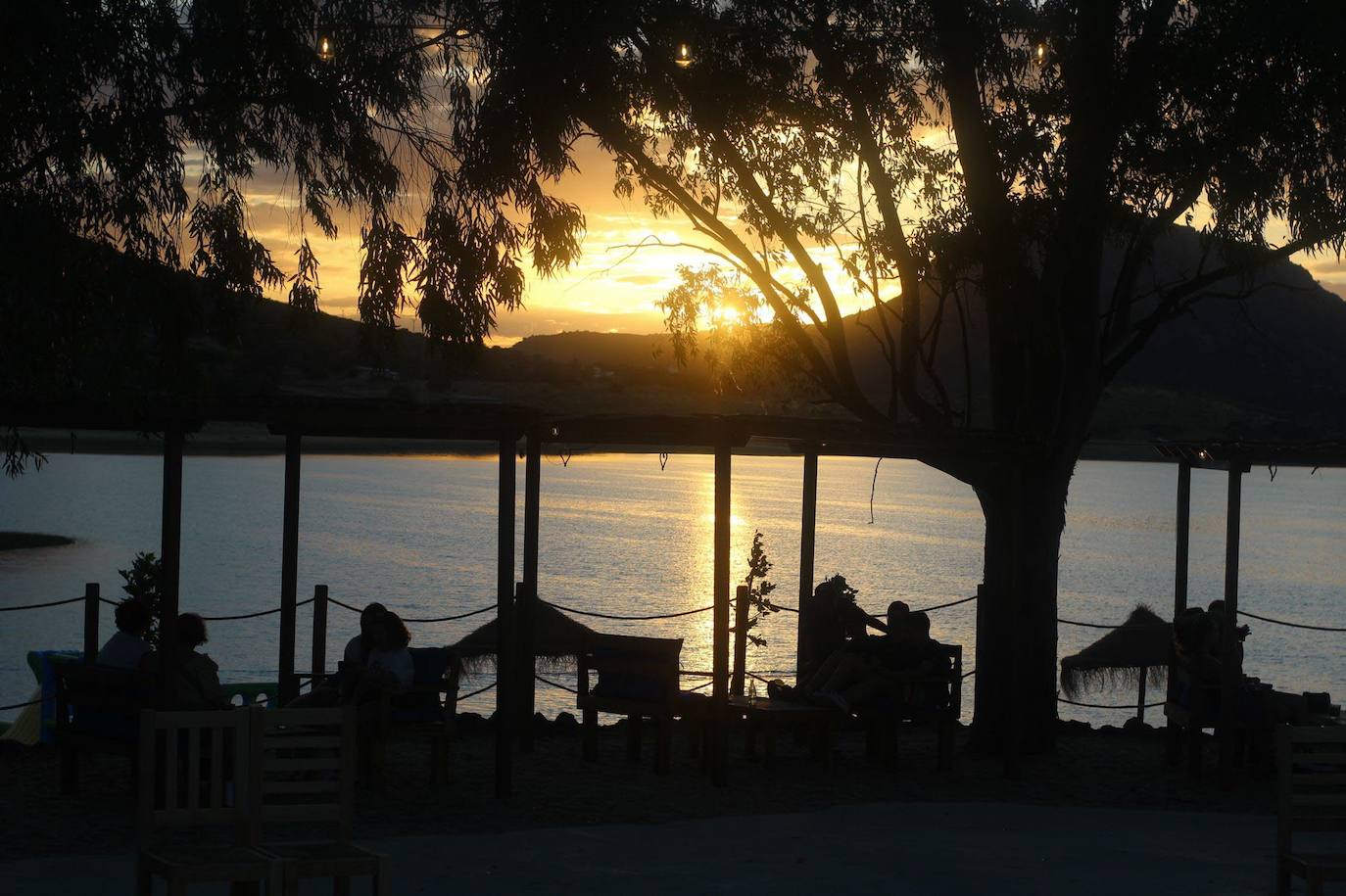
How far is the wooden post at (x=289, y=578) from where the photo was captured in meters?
10.3

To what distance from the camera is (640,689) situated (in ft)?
34.3

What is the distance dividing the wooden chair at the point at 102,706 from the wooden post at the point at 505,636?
1.98 m

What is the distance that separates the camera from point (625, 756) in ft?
35.8

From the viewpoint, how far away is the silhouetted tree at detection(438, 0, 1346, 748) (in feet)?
37.7

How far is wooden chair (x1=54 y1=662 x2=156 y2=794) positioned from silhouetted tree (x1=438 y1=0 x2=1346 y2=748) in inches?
176

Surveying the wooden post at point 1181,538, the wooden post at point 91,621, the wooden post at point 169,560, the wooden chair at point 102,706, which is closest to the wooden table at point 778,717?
the wooden post at point 1181,538

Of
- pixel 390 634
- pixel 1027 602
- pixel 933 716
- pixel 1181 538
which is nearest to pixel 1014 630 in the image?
pixel 1027 602

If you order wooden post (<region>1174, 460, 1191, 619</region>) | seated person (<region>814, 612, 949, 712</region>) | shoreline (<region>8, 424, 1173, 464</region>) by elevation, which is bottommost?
shoreline (<region>8, 424, 1173, 464</region>)

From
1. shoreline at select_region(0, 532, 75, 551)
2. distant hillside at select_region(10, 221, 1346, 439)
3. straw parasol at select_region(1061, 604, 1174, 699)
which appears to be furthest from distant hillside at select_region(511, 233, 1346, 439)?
straw parasol at select_region(1061, 604, 1174, 699)

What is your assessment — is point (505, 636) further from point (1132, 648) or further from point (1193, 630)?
point (1132, 648)

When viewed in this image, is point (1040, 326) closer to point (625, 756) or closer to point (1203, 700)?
point (1203, 700)

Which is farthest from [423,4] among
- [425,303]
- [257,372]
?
[257,372]

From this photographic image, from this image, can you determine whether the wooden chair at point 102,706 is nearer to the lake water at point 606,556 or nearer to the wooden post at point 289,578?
the wooden post at point 289,578

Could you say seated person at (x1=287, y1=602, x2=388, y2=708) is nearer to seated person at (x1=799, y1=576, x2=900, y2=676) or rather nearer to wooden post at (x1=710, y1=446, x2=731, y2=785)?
wooden post at (x1=710, y1=446, x2=731, y2=785)
